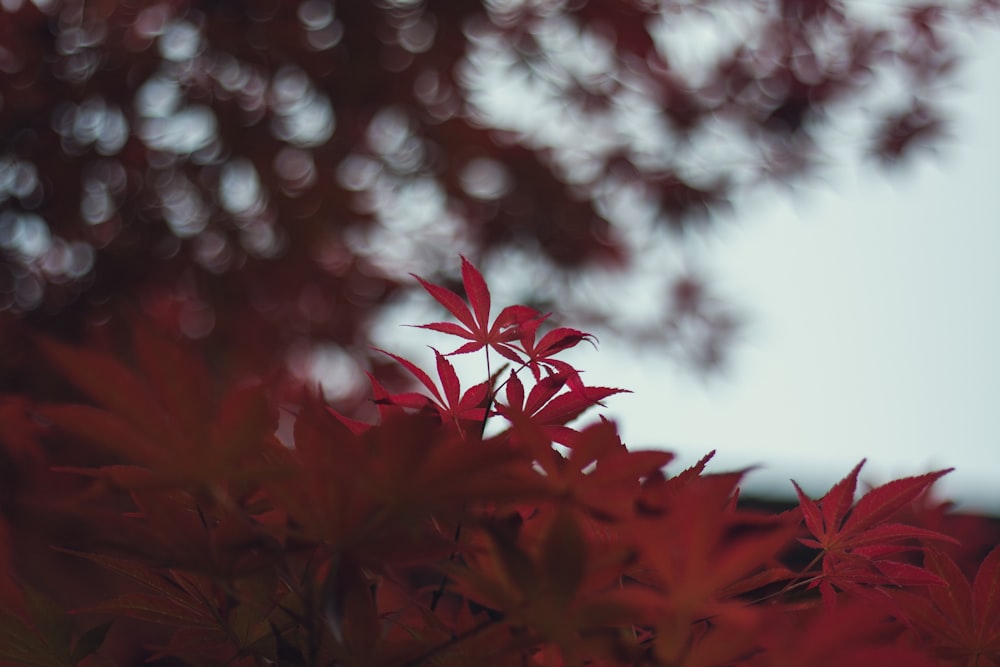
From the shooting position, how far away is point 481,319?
1.56 feet

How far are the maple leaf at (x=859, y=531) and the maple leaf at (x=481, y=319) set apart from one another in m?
0.19

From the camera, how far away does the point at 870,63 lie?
2.57m

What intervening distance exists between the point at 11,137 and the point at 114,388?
171 centimetres

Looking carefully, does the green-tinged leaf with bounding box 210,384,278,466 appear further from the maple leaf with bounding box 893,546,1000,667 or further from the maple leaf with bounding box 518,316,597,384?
the maple leaf with bounding box 893,546,1000,667

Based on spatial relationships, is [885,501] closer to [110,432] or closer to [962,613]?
[962,613]

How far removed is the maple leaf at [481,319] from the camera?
0.47 metres

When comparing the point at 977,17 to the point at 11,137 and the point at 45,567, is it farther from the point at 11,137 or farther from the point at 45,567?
the point at 45,567

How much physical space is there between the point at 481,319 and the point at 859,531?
0.25 metres

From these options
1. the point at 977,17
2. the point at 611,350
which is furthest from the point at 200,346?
the point at 977,17

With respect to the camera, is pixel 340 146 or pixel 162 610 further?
pixel 340 146

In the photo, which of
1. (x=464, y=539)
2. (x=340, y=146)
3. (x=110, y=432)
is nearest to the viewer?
(x=110, y=432)

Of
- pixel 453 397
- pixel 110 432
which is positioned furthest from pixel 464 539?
pixel 110 432

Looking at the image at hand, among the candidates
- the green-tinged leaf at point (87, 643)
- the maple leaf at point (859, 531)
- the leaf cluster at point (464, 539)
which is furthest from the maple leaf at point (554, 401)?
the green-tinged leaf at point (87, 643)

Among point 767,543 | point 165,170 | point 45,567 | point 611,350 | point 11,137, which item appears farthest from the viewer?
point 611,350
